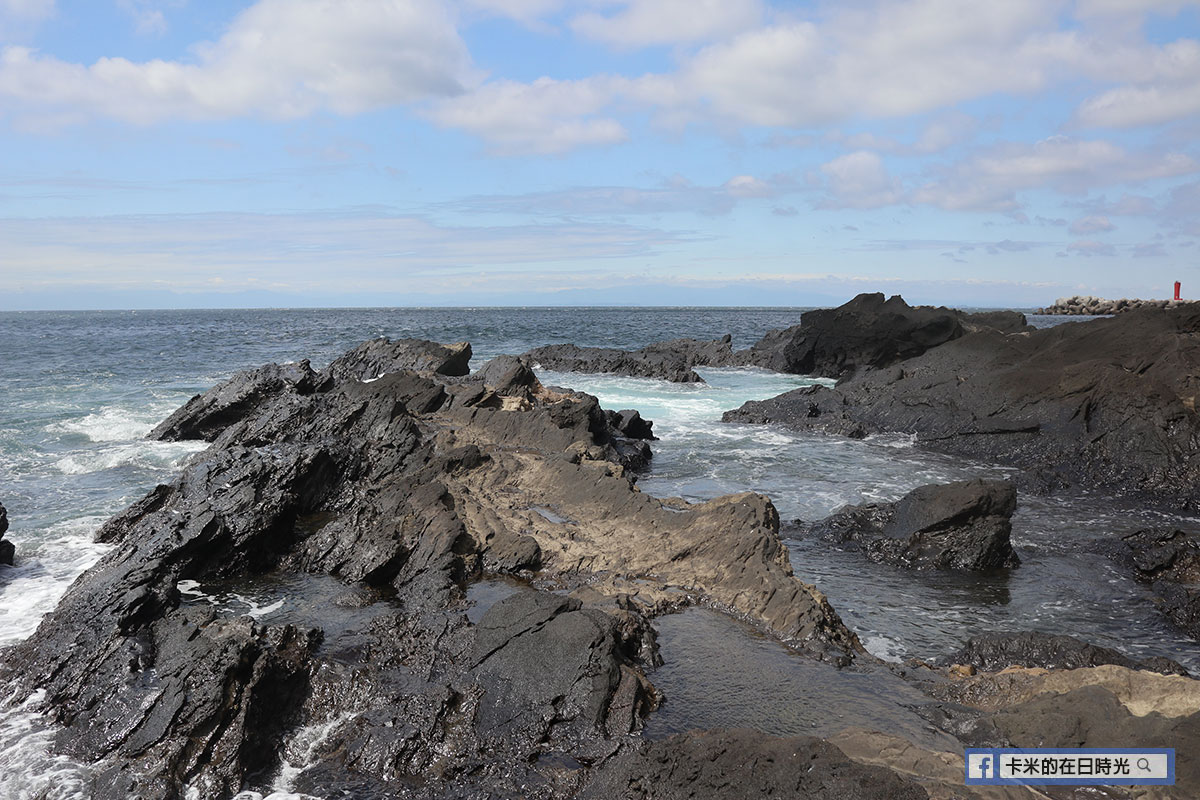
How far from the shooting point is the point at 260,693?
647 cm

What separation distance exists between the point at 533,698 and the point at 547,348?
38.0 m

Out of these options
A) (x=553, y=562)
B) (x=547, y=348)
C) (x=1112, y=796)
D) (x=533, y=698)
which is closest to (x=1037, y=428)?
(x=553, y=562)

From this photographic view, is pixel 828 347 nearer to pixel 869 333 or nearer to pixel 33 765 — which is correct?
pixel 869 333

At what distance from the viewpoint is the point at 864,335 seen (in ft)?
109

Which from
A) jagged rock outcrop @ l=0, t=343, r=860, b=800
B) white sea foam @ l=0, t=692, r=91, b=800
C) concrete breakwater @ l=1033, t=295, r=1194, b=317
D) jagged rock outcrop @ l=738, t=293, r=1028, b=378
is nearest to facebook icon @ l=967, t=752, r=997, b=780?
jagged rock outcrop @ l=0, t=343, r=860, b=800

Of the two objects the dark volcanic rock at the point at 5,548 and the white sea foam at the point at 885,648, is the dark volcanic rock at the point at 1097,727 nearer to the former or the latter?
the white sea foam at the point at 885,648

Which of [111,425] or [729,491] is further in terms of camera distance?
[111,425]

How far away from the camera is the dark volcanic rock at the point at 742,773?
476 cm

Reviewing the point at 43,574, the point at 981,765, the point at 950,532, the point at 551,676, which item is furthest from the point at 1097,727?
the point at 43,574

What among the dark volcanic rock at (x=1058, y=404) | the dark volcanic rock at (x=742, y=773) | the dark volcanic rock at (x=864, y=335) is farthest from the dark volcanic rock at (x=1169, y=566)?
the dark volcanic rock at (x=864, y=335)

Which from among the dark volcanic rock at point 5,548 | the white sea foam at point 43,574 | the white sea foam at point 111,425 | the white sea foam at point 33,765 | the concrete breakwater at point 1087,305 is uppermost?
the concrete breakwater at point 1087,305

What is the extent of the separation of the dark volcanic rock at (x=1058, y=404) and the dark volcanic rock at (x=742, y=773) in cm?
1400

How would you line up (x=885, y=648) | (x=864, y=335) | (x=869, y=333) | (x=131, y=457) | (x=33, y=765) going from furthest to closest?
(x=864, y=335)
(x=869, y=333)
(x=131, y=457)
(x=885, y=648)
(x=33, y=765)

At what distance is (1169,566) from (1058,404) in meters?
8.97
